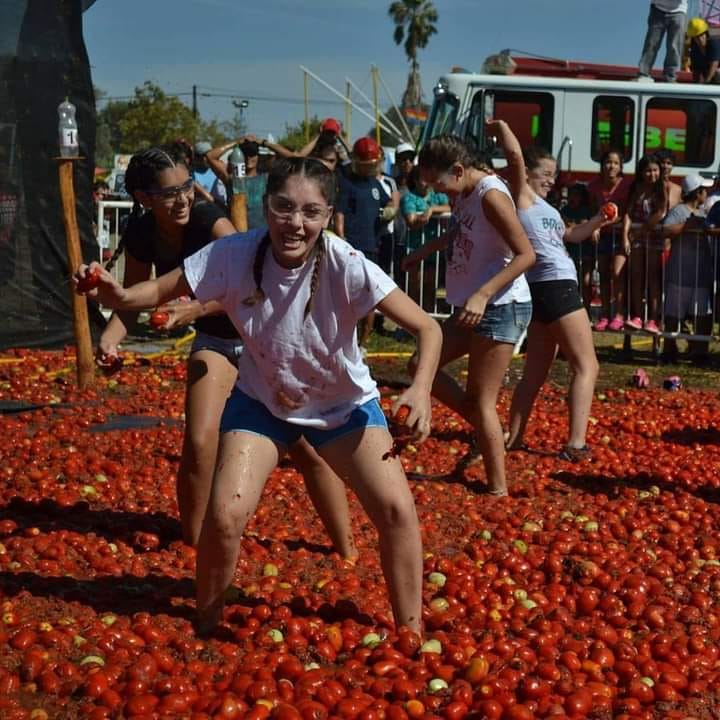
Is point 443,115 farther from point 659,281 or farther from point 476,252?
point 476,252

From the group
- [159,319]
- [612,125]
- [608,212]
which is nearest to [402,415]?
[159,319]

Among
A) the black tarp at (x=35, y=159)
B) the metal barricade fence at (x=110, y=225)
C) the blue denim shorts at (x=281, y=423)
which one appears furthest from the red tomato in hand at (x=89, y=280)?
the metal barricade fence at (x=110, y=225)

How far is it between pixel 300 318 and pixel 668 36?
14317 millimetres

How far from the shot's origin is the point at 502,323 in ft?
22.0

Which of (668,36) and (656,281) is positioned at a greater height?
(668,36)

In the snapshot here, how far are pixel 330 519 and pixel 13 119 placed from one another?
836cm

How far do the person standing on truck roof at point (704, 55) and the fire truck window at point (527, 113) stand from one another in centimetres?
263

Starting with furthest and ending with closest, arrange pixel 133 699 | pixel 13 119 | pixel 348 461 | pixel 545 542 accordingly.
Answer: pixel 13 119, pixel 545 542, pixel 348 461, pixel 133 699

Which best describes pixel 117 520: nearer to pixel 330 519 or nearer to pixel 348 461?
pixel 330 519

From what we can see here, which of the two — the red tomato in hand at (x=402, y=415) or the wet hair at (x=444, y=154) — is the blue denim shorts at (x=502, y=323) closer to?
the wet hair at (x=444, y=154)

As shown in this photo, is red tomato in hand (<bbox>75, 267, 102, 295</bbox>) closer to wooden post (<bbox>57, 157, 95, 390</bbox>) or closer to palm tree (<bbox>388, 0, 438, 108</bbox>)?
wooden post (<bbox>57, 157, 95, 390</bbox>)

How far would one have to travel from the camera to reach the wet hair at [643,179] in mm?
12992

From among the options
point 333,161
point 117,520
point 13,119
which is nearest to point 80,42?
point 13,119

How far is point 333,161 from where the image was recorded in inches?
508
